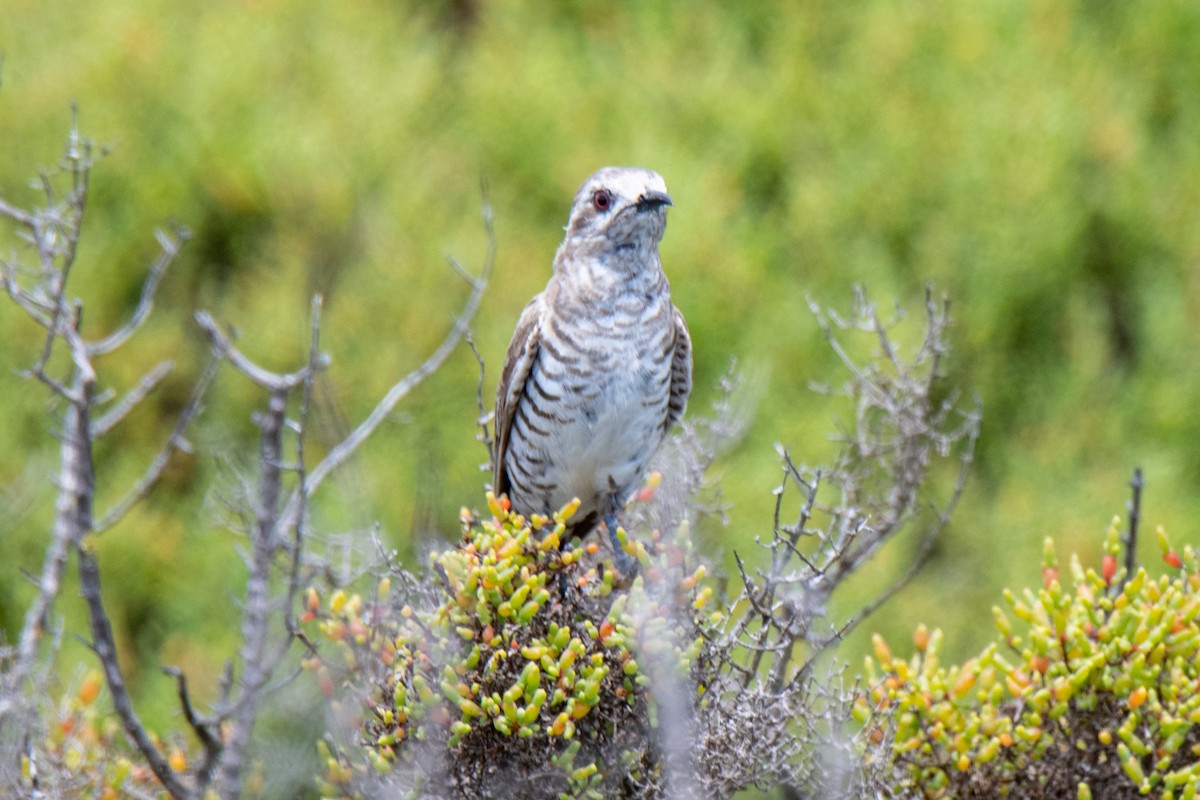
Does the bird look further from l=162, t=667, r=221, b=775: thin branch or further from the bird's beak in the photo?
l=162, t=667, r=221, b=775: thin branch

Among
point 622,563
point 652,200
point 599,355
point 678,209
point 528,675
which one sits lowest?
point 528,675

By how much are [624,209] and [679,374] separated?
53 centimetres

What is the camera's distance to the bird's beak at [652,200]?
3.92m

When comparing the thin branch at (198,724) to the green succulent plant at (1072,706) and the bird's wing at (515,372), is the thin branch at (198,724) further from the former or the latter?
the green succulent plant at (1072,706)

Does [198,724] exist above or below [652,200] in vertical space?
below

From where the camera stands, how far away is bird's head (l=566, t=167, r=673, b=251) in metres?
3.96

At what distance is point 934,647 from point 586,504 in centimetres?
118

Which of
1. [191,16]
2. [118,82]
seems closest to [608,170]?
[118,82]

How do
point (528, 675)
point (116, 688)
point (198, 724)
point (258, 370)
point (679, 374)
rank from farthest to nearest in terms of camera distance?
1. point (679, 374)
2. point (258, 370)
3. point (198, 724)
4. point (116, 688)
5. point (528, 675)

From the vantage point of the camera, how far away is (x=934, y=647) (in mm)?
3420

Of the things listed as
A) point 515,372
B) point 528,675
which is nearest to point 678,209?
point 515,372

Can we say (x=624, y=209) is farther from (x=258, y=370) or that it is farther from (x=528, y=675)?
(x=528, y=675)

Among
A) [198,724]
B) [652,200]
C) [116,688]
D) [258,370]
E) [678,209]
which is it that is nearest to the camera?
[116,688]

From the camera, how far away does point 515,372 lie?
4121mm
